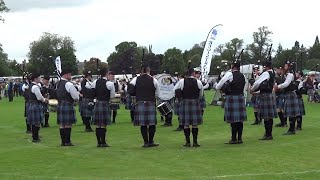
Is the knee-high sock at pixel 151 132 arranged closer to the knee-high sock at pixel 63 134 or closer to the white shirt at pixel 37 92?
the knee-high sock at pixel 63 134

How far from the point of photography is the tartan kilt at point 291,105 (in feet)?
41.4

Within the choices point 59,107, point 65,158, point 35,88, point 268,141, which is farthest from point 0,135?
point 268,141

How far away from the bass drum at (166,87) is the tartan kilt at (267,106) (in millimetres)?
4595

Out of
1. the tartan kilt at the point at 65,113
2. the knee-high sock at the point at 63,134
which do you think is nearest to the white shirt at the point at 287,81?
the tartan kilt at the point at 65,113

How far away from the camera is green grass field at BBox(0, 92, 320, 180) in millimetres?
7859

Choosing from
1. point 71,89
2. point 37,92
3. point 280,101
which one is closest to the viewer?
point 71,89

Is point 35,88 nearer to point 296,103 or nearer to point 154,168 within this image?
point 154,168

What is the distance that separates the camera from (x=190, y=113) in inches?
426

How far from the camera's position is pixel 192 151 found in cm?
1015

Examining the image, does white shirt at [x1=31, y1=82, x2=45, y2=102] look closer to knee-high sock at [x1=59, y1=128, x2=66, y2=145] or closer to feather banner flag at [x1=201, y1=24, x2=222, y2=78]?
knee-high sock at [x1=59, y1=128, x2=66, y2=145]

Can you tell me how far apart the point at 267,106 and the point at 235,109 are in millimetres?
1092

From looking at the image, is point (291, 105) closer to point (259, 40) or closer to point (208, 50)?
point (208, 50)

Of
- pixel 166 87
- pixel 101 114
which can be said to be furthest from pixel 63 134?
pixel 166 87

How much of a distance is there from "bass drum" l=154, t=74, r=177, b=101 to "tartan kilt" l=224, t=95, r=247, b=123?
5.02 metres
